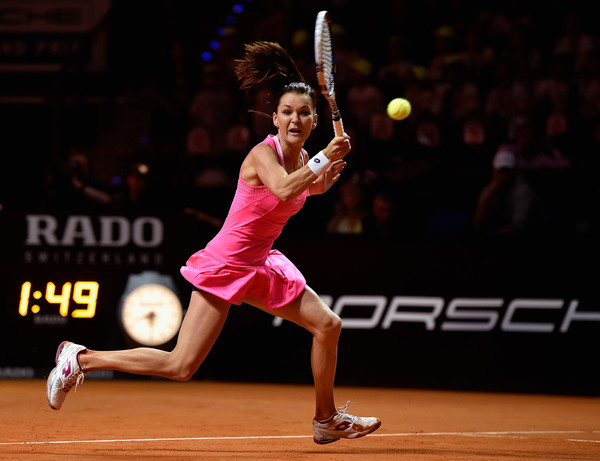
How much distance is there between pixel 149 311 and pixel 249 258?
3.88 m

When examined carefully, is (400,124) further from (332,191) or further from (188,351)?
(188,351)

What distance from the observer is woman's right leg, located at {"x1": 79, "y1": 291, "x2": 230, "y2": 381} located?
205 inches

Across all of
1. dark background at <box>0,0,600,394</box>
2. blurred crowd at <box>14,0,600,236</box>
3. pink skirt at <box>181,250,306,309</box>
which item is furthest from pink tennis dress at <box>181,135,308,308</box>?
blurred crowd at <box>14,0,600,236</box>

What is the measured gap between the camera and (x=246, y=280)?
5.30m

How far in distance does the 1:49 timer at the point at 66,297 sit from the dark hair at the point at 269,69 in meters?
4.09

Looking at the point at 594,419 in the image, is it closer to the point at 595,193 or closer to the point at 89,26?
the point at 595,193

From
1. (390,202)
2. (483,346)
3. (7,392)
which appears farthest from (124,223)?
(483,346)

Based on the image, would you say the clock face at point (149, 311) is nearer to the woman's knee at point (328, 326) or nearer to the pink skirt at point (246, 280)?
the pink skirt at point (246, 280)

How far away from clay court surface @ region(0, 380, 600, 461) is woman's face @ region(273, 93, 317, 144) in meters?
1.74

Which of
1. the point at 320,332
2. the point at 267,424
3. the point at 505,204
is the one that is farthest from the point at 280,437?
the point at 505,204

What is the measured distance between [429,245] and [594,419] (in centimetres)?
235

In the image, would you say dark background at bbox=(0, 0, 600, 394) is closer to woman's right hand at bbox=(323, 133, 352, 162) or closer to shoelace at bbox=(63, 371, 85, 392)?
shoelace at bbox=(63, 371, 85, 392)

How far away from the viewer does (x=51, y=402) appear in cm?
543

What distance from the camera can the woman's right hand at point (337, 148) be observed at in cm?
501
